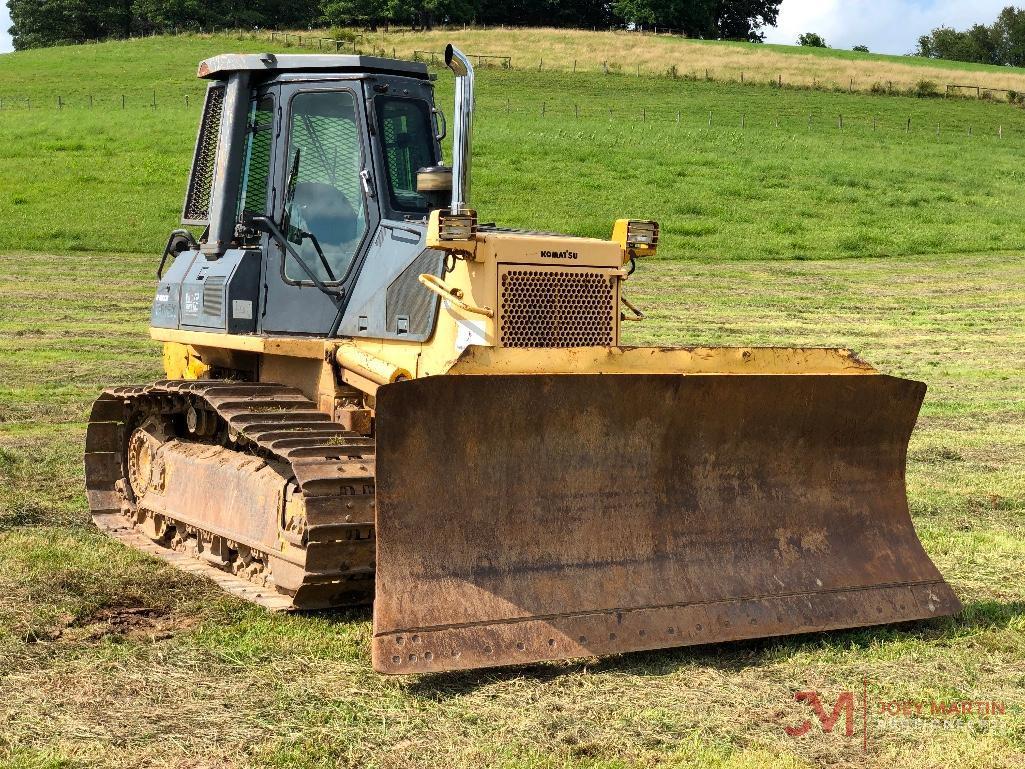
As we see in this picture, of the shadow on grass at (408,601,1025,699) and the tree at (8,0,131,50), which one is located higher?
the tree at (8,0,131,50)

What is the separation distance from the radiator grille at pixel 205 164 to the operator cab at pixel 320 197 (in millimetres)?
30

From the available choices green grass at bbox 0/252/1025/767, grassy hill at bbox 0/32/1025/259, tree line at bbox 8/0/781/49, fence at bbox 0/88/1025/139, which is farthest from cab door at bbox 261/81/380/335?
tree line at bbox 8/0/781/49

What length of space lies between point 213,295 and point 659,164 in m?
26.9

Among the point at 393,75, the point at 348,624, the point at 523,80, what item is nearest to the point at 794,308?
the point at 393,75

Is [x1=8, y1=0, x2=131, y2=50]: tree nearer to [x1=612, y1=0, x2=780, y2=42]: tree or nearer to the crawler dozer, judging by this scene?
[x1=612, y1=0, x2=780, y2=42]: tree

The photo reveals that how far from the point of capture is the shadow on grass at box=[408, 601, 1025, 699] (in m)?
5.61

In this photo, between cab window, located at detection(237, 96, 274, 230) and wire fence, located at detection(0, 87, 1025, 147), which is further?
wire fence, located at detection(0, 87, 1025, 147)

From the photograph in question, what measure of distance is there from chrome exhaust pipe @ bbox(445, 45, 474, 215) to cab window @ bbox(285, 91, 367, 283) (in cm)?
100

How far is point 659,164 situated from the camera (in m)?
34.0

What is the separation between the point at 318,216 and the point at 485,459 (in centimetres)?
239

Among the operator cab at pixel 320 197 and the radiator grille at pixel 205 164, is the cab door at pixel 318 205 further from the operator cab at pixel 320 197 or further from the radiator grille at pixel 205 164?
the radiator grille at pixel 205 164

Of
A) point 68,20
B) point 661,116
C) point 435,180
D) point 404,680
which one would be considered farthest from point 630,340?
point 68,20

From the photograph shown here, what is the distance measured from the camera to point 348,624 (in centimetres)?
647

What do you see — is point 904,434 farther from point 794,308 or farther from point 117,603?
point 794,308
